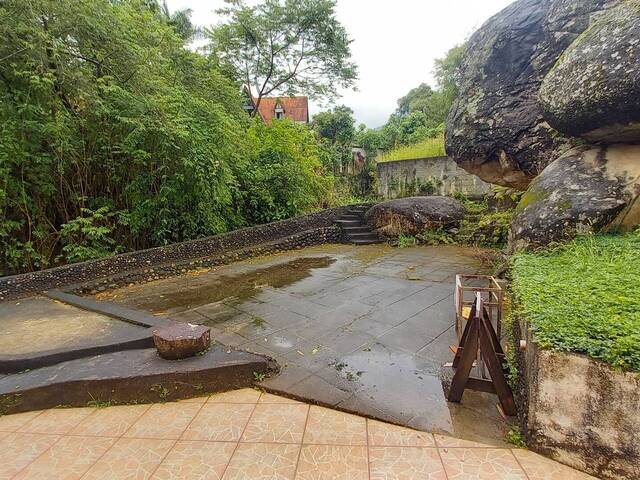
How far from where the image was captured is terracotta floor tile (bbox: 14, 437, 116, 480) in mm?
1597

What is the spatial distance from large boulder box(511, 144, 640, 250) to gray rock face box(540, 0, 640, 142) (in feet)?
0.80

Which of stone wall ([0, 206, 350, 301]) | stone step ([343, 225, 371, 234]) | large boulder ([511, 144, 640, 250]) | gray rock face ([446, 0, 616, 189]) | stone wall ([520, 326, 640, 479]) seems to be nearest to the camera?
stone wall ([520, 326, 640, 479])

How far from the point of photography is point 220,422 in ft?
6.37

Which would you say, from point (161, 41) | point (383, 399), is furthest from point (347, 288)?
point (161, 41)

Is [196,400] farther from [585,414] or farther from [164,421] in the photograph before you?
[585,414]

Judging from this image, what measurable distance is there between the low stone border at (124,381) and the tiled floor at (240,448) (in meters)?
0.09

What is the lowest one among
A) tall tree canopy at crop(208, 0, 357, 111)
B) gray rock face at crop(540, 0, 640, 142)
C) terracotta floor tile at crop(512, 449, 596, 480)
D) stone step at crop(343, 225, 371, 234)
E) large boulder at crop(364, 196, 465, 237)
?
terracotta floor tile at crop(512, 449, 596, 480)

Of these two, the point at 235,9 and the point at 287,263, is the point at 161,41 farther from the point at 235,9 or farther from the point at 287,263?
the point at 235,9

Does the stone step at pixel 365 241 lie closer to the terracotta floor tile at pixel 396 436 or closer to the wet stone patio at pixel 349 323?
the wet stone patio at pixel 349 323

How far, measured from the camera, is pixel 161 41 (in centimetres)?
593

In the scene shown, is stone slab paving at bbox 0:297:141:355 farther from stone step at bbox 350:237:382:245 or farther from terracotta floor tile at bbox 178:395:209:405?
stone step at bbox 350:237:382:245

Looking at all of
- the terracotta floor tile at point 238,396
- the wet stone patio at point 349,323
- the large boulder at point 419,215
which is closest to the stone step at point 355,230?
the large boulder at point 419,215

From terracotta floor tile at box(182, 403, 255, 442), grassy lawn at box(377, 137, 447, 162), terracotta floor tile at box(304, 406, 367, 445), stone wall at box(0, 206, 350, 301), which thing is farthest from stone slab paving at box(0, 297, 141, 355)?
grassy lawn at box(377, 137, 447, 162)

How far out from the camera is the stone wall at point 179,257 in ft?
14.3
